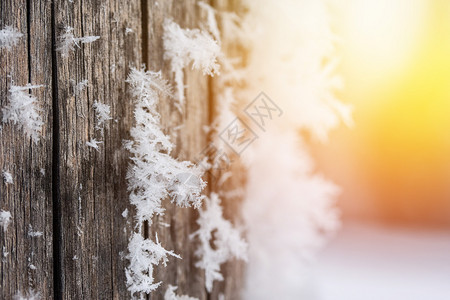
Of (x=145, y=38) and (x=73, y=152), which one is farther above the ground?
(x=145, y=38)

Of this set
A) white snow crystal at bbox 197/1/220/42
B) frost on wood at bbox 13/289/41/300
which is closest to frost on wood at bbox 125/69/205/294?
frost on wood at bbox 13/289/41/300

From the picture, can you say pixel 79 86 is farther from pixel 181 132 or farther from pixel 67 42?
pixel 181 132

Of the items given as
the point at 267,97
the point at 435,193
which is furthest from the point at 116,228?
the point at 435,193

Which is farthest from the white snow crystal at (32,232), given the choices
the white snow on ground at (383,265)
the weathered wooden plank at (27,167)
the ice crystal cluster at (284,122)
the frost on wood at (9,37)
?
the white snow on ground at (383,265)

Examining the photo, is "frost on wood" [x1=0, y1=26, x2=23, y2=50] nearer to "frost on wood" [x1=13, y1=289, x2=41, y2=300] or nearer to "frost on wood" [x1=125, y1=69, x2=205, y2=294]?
"frost on wood" [x1=125, y1=69, x2=205, y2=294]

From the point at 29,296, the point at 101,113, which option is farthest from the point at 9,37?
the point at 29,296

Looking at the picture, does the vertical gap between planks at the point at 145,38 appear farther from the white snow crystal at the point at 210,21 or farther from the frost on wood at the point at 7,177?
the frost on wood at the point at 7,177

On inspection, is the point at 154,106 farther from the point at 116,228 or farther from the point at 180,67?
the point at 116,228
